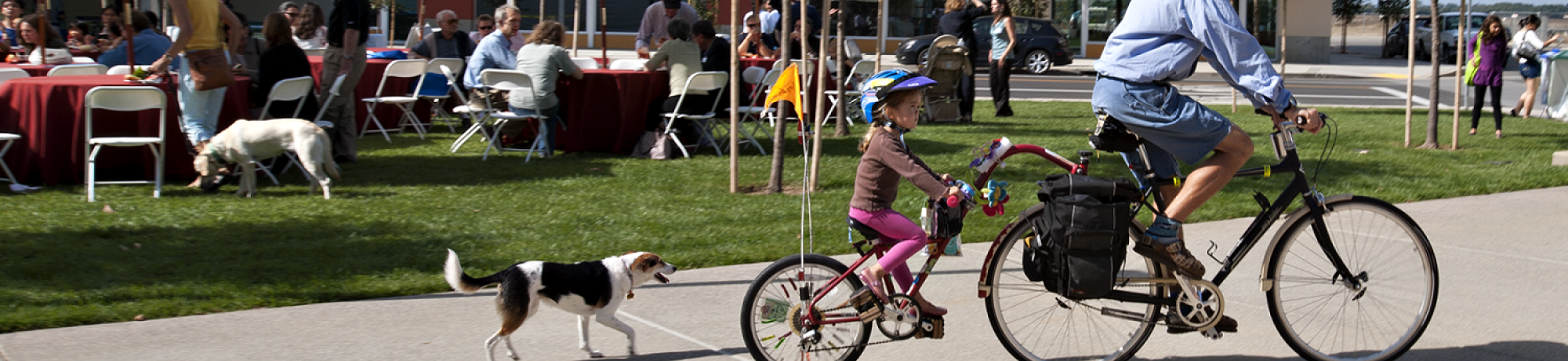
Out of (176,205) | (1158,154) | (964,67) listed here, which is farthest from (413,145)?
(1158,154)

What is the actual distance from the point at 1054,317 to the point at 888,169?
81cm

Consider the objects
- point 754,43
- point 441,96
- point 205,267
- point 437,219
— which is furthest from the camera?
point 754,43

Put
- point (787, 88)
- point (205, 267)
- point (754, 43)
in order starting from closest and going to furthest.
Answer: point (787, 88)
point (205, 267)
point (754, 43)

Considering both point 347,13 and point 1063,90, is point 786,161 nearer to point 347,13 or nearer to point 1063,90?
point 347,13

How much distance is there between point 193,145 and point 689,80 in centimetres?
364

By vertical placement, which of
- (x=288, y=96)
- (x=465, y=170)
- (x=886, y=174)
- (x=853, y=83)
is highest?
(x=853, y=83)

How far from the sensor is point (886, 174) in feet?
13.0

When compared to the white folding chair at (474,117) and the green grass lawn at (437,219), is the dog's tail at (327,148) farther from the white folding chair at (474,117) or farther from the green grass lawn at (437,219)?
the white folding chair at (474,117)

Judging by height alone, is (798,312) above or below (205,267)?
above

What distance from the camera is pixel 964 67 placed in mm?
13078

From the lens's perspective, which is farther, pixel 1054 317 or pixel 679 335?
pixel 679 335

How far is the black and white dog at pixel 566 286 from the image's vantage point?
406 cm

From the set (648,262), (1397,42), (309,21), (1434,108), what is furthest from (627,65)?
(1397,42)

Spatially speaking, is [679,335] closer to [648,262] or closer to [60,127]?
[648,262]
